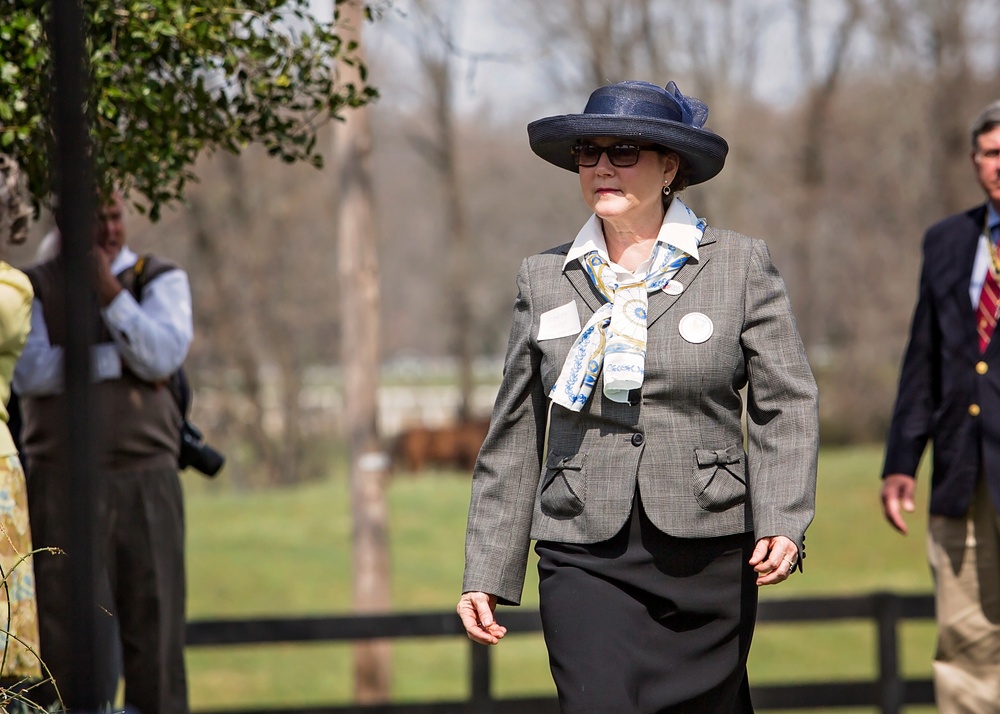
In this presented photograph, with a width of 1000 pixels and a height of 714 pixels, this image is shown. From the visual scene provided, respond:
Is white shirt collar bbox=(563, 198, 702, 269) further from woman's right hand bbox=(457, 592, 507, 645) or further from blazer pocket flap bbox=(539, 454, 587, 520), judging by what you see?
woman's right hand bbox=(457, 592, 507, 645)

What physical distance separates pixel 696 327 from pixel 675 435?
0.25 metres

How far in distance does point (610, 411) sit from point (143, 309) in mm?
2103

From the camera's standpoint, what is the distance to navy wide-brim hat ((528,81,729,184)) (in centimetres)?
299

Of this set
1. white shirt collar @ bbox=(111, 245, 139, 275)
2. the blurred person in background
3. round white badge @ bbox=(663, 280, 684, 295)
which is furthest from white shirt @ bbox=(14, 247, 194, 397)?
round white badge @ bbox=(663, 280, 684, 295)

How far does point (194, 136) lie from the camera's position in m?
4.02

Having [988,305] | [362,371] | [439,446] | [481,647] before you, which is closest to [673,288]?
[988,305]

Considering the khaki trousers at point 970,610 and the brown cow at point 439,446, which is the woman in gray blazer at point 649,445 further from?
the brown cow at point 439,446

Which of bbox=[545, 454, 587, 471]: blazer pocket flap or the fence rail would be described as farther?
the fence rail

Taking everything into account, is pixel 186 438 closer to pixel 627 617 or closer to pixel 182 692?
pixel 182 692

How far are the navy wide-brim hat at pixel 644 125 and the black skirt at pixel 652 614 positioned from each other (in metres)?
0.82

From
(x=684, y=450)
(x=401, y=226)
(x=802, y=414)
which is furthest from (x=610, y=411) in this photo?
(x=401, y=226)

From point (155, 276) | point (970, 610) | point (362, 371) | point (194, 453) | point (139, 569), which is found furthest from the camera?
point (362, 371)

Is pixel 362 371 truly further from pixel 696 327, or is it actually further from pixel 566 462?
pixel 696 327

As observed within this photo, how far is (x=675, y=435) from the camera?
9.88 ft
